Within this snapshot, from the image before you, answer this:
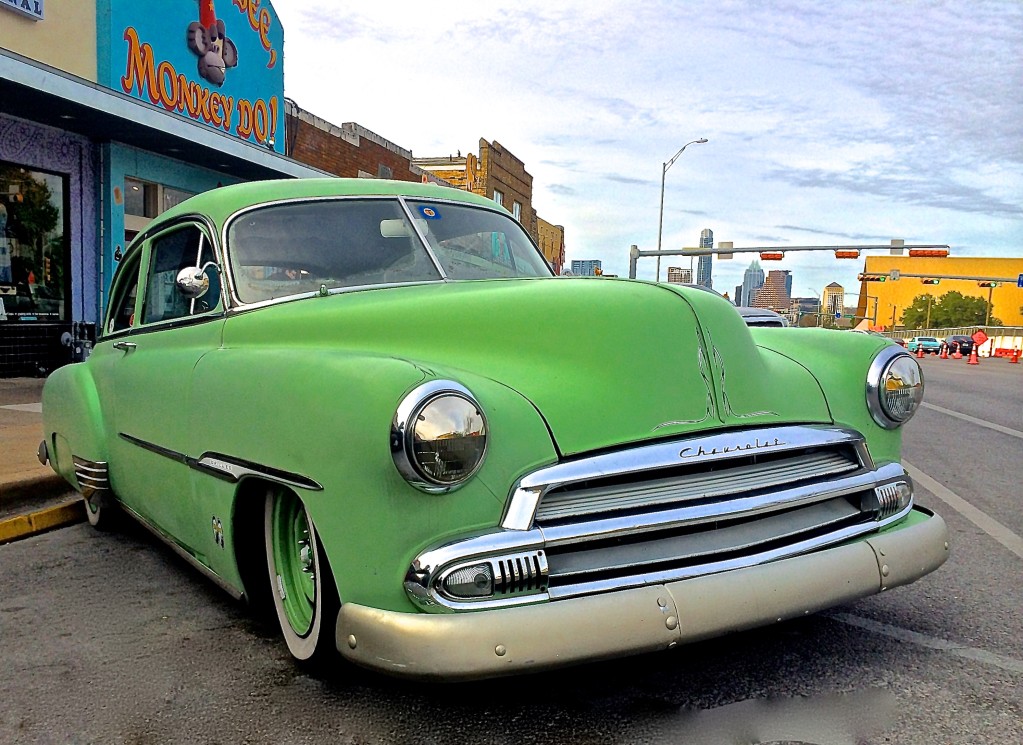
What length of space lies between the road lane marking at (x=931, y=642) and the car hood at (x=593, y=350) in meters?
0.89

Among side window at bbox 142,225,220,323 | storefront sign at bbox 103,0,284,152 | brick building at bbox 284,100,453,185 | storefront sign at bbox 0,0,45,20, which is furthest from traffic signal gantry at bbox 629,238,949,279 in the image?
side window at bbox 142,225,220,323

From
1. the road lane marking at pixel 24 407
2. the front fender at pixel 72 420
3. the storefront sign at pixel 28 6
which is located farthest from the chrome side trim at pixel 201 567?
Answer: the storefront sign at pixel 28 6

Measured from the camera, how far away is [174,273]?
12.2 ft

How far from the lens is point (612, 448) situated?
2.22 m

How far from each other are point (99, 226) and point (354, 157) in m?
7.89

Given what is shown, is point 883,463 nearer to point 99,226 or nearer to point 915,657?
point 915,657

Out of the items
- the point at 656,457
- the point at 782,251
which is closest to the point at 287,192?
the point at 656,457

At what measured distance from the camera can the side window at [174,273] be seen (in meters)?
3.34

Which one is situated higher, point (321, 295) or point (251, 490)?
point (321, 295)

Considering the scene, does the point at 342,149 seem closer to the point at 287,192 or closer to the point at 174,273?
the point at 174,273

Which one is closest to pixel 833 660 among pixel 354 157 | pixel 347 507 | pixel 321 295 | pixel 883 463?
pixel 883 463

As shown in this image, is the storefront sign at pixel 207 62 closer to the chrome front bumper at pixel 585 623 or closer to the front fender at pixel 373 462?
the front fender at pixel 373 462

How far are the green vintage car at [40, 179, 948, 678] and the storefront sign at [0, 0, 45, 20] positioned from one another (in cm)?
803

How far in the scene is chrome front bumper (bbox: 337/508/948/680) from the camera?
196 centimetres
